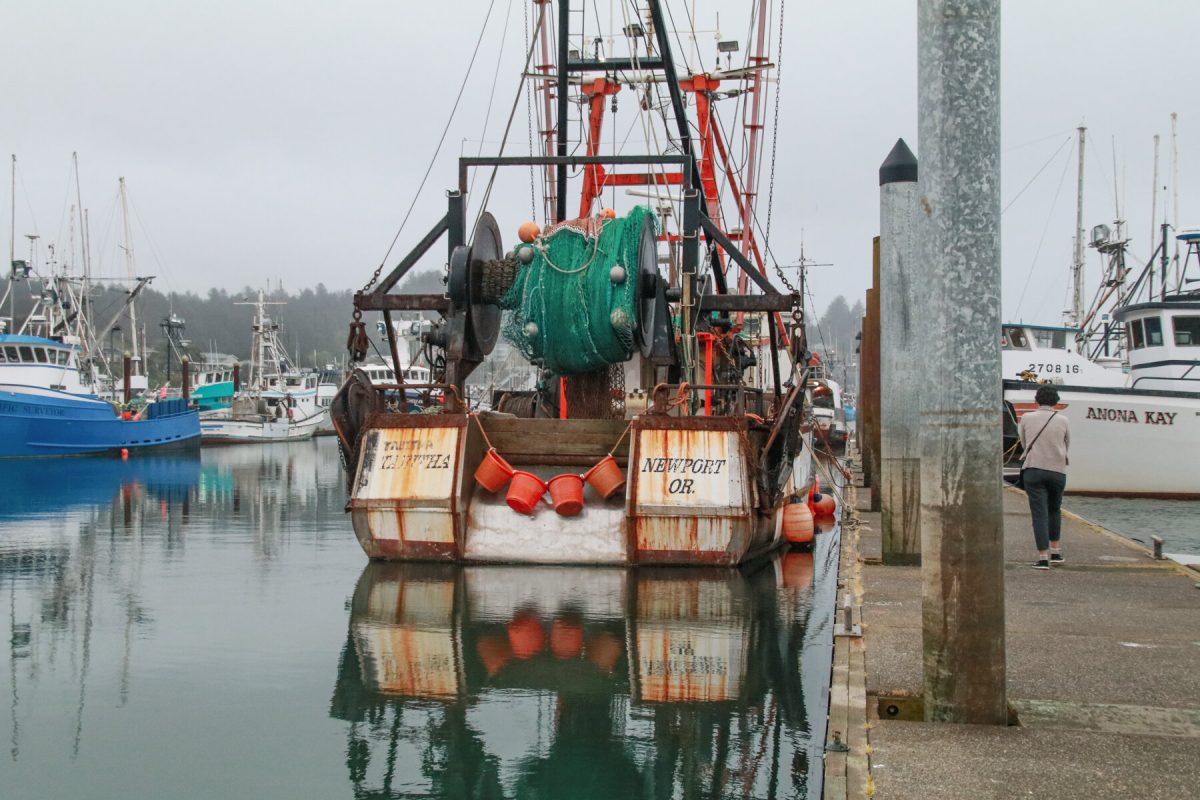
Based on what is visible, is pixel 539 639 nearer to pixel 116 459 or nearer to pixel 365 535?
pixel 365 535

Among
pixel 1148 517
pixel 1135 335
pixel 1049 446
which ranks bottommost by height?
pixel 1148 517

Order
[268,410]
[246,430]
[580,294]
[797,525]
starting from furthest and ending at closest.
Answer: [268,410], [246,430], [797,525], [580,294]

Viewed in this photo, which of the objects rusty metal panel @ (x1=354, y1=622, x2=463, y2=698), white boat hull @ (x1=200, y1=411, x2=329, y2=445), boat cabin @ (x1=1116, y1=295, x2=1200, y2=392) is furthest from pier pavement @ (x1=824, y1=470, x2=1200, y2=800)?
white boat hull @ (x1=200, y1=411, x2=329, y2=445)

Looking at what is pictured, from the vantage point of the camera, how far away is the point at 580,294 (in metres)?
10.9

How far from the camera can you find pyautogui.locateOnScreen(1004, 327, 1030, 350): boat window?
27.4 meters

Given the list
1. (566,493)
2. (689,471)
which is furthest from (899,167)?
(566,493)

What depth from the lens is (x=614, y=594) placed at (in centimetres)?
904

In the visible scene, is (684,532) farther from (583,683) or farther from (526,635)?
(583,683)

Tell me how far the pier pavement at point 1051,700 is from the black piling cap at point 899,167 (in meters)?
3.21

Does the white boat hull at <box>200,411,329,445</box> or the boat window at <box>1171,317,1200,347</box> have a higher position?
the boat window at <box>1171,317,1200,347</box>

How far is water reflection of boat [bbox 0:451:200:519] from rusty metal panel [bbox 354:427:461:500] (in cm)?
848

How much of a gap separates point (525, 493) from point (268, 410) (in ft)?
161

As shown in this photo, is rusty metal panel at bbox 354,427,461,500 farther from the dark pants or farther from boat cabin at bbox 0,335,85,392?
boat cabin at bbox 0,335,85,392

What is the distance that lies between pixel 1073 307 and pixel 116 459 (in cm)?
3075
